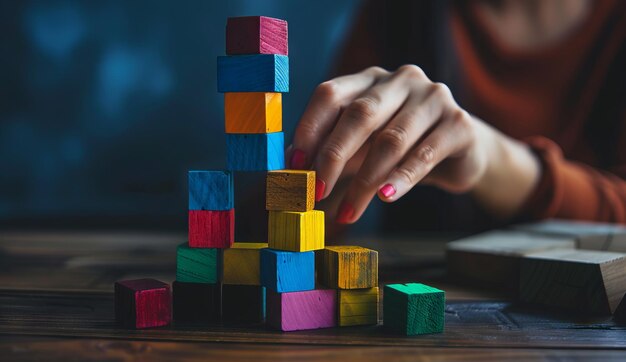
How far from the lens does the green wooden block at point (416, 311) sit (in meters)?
0.91

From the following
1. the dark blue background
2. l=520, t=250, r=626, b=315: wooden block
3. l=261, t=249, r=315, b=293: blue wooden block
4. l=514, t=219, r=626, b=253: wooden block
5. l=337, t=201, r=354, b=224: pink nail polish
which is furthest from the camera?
the dark blue background

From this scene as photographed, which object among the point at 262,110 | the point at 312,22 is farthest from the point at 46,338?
the point at 312,22

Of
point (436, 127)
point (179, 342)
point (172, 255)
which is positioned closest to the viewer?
point (179, 342)

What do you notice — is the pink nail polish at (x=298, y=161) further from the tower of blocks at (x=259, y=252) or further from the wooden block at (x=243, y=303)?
the wooden block at (x=243, y=303)

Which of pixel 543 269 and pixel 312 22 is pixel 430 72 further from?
pixel 543 269

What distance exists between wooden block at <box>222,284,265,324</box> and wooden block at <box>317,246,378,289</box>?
101 mm

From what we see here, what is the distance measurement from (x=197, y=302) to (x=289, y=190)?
206mm

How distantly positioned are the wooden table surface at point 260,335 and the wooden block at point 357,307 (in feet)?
0.05

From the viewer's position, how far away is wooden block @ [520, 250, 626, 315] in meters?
1.05

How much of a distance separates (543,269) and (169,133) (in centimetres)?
179

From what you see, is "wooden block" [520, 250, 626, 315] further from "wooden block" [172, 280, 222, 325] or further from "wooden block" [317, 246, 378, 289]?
"wooden block" [172, 280, 222, 325]

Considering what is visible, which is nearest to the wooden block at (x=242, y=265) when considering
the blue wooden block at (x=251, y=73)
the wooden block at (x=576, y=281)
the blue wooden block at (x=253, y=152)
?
the blue wooden block at (x=253, y=152)

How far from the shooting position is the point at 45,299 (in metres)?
1.08

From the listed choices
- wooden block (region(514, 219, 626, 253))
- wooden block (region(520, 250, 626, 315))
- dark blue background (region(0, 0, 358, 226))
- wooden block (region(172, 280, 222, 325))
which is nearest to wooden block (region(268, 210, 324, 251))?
wooden block (region(172, 280, 222, 325))
